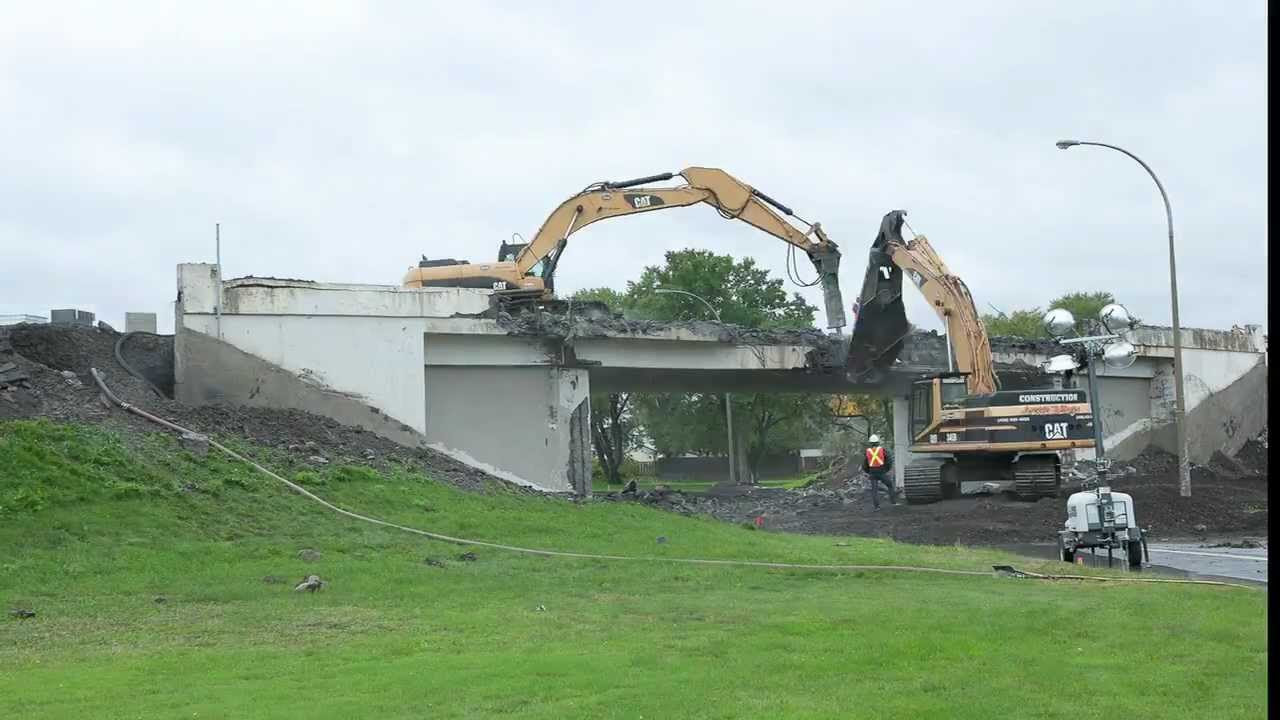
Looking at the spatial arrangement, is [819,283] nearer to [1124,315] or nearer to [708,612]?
[1124,315]

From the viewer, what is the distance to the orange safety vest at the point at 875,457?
115ft

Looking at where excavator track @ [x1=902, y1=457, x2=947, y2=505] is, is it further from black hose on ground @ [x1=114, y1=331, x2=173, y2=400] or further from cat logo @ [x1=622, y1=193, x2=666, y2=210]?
black hose on ground @ [x1=114, y1=331, x2=173, y2=400]

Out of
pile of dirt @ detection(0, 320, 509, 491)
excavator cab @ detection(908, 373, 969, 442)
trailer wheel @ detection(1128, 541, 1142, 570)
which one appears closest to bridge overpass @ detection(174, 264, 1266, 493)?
pile of dirt @ detection(0, 320, 509, 491)

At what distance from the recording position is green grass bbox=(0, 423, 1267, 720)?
8.96 meters

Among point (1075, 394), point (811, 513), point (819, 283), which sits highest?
point (819, 283)

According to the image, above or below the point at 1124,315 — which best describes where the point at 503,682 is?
below

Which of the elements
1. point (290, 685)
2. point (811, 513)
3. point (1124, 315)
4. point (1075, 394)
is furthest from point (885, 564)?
point (811, 513)

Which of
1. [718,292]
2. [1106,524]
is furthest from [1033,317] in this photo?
[1106,524]

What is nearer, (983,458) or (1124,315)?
(1124,315)

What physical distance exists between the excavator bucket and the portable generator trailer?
17548mm

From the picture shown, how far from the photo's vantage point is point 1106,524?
18797 millimetres

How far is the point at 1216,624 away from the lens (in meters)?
11.8

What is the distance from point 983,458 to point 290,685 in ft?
88.8

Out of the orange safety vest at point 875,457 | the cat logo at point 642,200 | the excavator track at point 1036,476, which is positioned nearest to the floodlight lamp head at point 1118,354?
the excavator track at point 1036,476
